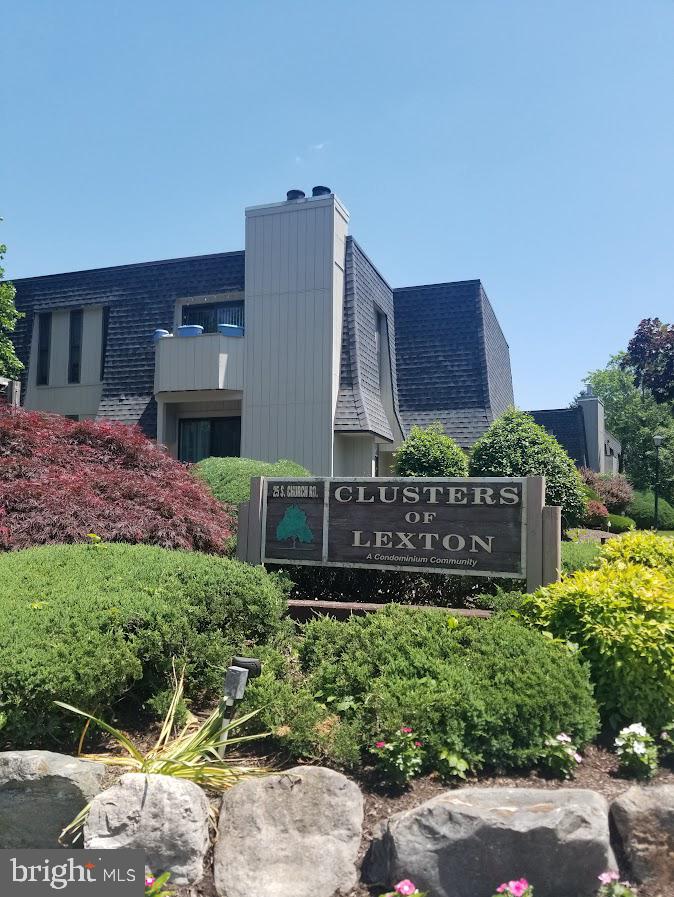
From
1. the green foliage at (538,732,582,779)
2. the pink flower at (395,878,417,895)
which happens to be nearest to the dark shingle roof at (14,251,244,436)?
the green foliage at (538,732,582,779)

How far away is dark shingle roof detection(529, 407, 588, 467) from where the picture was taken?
2487 centimetres

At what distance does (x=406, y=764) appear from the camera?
3.49 meters

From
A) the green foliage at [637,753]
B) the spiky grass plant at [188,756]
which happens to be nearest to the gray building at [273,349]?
the spiky grass plant at [188,756]

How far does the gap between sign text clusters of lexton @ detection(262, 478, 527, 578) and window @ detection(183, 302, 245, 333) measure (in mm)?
9833

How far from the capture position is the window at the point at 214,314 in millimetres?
15875

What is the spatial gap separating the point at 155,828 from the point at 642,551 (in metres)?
5.77

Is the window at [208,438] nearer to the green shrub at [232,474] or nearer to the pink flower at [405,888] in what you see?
the green shrub at [232,474]

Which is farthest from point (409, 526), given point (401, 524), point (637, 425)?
point (637, 425)

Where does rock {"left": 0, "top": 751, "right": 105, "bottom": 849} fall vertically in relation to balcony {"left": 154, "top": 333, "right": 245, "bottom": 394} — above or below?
below

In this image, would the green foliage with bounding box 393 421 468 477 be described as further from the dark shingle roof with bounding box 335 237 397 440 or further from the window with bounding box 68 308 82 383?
the window with bounding box 68 308 82 383

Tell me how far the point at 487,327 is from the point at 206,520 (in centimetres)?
1328

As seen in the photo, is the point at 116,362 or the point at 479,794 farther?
the point at 116,362

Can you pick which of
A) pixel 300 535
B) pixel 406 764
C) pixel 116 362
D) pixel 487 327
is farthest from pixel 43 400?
pixel 406 764

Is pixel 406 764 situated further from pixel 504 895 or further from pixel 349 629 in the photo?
pixel 349 629
